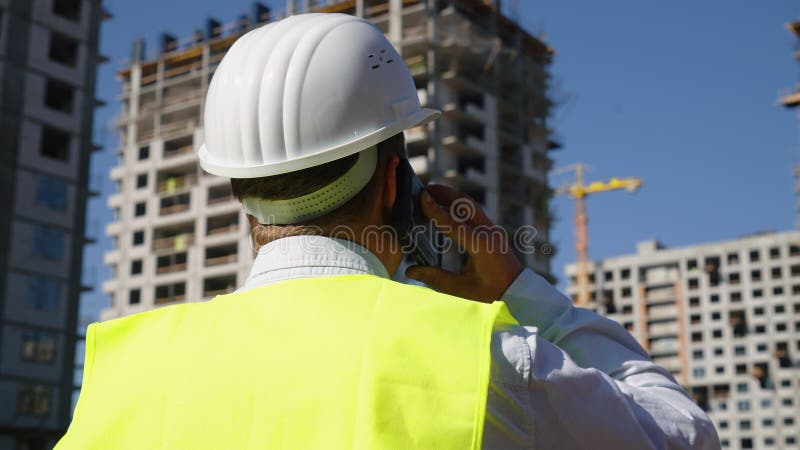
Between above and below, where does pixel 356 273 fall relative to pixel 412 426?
above

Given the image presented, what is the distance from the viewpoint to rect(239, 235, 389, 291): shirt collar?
1.56 meters

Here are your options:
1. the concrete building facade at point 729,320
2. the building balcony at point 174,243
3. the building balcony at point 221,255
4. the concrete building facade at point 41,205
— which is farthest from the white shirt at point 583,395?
the concrete building facade at point 729,320

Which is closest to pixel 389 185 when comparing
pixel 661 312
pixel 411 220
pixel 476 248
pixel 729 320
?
pixel 411 220

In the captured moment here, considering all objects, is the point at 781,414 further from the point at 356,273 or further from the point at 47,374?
the point at 356,273

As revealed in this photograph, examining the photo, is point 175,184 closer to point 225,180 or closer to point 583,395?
point 225,180

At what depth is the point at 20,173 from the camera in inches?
1469

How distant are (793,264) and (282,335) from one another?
357 ft

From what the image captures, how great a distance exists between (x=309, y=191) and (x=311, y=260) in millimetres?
127

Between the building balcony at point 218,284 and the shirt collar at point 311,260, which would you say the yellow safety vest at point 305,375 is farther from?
the building balcony at point 218,284

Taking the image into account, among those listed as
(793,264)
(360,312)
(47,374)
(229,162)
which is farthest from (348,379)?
(793,264)

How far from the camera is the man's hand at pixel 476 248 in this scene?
1613 millimetres

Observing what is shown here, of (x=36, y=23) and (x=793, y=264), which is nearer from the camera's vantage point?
(x=36, y=23)

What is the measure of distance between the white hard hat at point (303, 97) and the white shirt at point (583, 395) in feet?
1.60

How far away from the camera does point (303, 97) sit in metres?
1.71
